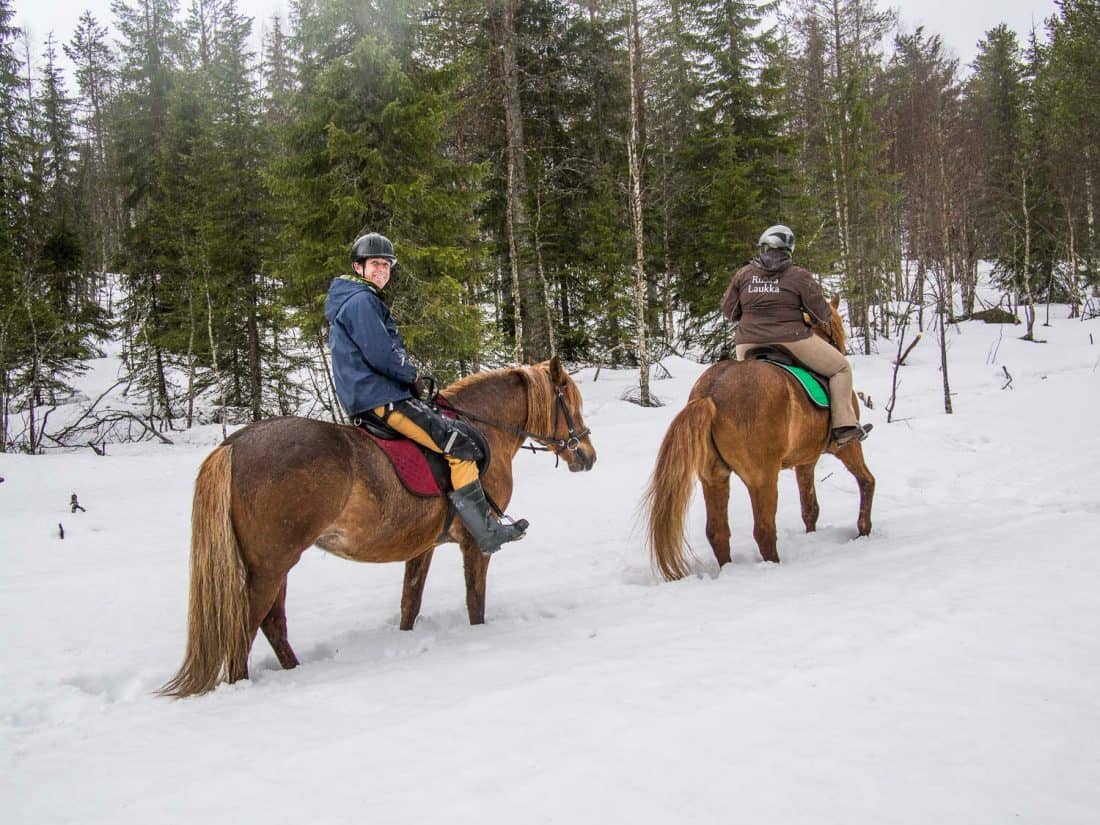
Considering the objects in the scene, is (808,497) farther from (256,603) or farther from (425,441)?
(256,603)

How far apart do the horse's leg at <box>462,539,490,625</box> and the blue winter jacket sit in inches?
52.3

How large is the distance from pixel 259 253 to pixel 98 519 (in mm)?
11231

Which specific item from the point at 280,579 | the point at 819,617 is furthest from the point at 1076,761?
the point at 280,579

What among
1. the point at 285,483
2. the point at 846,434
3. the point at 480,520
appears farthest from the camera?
the point at 846,434

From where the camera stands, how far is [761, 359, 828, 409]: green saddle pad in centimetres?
584

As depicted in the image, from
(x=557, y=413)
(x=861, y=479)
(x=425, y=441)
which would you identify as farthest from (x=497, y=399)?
(x=861, y=479)

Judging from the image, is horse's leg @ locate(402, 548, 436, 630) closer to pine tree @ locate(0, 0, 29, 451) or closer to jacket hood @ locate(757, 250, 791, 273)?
jacket hood @ locate(757, 250, 791, 273)

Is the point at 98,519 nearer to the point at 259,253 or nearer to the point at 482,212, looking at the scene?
the point at 259,253

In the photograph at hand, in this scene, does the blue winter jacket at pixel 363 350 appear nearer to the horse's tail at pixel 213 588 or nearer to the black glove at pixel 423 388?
the black glove at pixel 423 388

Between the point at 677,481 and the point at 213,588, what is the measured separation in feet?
11.6

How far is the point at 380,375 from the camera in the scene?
4.21 m

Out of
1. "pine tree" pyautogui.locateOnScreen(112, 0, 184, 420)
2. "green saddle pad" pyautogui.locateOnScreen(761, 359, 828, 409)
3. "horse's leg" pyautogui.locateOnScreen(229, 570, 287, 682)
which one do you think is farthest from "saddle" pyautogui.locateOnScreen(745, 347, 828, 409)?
"pine tree" pyautogui.locateOnScreen(112, 0, 184, 420)

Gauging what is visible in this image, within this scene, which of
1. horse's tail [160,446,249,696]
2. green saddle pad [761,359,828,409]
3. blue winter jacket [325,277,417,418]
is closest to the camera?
horse's tail [160,446,249,696]

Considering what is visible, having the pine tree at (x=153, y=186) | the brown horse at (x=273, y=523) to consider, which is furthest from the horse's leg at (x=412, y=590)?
the pine tree at (x=153, y=186)
